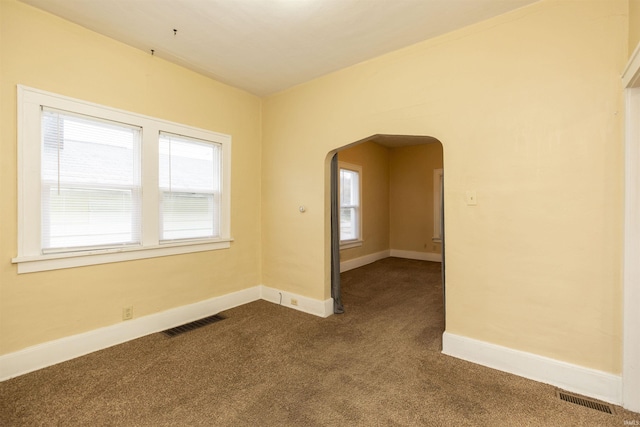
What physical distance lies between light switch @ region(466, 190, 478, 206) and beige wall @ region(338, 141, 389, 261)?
11.5 ft

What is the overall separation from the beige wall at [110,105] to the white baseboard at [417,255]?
177 inches

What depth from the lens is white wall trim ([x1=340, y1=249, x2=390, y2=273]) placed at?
19.1 ft

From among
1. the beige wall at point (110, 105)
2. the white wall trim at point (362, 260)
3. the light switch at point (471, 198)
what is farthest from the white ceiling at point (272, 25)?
the white wall trim at point (362, 260)

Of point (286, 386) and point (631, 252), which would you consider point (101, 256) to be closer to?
point (286, 386)

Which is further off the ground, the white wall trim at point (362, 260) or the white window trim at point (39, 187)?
the white window trim at point (39, 187)

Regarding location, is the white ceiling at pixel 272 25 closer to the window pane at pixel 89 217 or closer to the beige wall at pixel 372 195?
the window pane at pixel 89 217

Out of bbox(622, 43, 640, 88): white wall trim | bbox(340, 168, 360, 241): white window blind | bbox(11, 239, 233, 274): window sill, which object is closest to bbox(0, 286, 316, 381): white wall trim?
bbox(11, 239, 233, 274): window sill

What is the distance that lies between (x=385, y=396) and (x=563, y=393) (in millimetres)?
1263

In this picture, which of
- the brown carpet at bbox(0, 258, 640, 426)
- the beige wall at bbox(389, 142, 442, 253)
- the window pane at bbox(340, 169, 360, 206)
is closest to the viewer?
the brown carpet at bbox(0, 258, 640, 426)

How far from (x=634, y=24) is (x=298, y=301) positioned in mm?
3745

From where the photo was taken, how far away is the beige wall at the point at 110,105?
7.33 ft

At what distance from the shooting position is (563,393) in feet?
6.72

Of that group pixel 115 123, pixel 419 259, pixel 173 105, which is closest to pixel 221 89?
pixel 173 105

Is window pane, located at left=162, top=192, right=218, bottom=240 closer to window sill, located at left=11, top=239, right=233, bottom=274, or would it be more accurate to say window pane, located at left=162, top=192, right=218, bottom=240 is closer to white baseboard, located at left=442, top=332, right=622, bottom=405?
window sill, located at left=11, top=239, right=233, bottom=274
